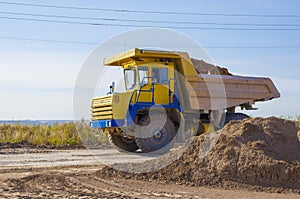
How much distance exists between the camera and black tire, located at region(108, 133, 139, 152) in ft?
62.4

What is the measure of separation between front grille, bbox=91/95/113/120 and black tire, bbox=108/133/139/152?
1.33 meters

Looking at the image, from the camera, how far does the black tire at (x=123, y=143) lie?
19.0m

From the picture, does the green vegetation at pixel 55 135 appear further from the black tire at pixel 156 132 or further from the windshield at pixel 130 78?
the black tire at pixel 156 132

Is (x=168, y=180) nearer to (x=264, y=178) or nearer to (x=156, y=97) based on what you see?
(x=264, y=178)

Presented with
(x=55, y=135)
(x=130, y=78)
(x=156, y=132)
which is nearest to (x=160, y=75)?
(x=130, y=78)

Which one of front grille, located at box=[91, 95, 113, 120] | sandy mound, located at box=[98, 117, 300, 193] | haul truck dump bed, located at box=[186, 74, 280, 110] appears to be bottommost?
sandy mound, located at box=[98, 117, 300, 193]

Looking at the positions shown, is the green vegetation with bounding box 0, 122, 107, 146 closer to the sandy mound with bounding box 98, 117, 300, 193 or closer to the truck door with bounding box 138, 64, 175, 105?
the truck door with bounding box 138, 64, 175, 105

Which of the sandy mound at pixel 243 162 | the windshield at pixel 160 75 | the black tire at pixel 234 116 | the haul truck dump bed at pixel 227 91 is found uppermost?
the windshield at pixel 160 75

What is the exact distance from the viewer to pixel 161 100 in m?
17.9

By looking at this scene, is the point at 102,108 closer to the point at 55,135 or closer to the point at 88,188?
the point at 55,135

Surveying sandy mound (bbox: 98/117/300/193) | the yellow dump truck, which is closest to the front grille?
the yellow dump truck

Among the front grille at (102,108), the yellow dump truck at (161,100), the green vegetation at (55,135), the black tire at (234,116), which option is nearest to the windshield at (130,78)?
the yellow dump truck at (161,100)

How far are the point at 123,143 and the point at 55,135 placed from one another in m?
5.82

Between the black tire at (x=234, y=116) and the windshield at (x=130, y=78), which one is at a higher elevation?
the windshield at (x=130, y=78)
